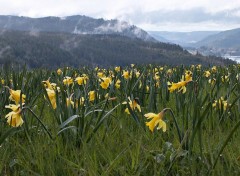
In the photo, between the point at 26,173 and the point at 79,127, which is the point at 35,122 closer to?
the point at 79,127

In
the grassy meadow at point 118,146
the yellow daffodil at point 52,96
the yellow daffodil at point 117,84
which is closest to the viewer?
the grassy meadow at point 118,146

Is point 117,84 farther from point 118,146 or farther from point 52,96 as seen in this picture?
point 118,146

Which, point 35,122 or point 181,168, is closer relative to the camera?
point 181,168

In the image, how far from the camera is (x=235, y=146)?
2539mm

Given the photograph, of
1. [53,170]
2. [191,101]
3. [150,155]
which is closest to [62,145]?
[53,170]

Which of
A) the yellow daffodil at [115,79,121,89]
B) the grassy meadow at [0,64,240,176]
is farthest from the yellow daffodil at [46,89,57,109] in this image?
the yellow daffodil at [115,79,121,89]

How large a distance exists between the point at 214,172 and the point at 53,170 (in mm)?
997

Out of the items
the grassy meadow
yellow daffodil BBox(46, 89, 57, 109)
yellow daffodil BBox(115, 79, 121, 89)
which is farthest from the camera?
yellow daffodil BBox(115, 79, 121, 89)

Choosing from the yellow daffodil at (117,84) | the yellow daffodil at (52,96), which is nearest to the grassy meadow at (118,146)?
the yellow daffodil at (52,96)

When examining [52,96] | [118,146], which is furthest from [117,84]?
[118,146]

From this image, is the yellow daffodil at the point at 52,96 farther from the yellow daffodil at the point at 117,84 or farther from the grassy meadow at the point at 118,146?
the yellow daffodil at the point at 117,84

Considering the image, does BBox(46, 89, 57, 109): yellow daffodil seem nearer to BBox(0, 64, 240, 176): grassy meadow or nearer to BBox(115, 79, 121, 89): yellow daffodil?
BBox(0, 64, 240, 176): grassy meadow

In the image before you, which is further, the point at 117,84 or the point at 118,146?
the point at 117,84

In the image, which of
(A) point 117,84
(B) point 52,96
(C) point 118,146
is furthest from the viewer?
(A) point 117,84
